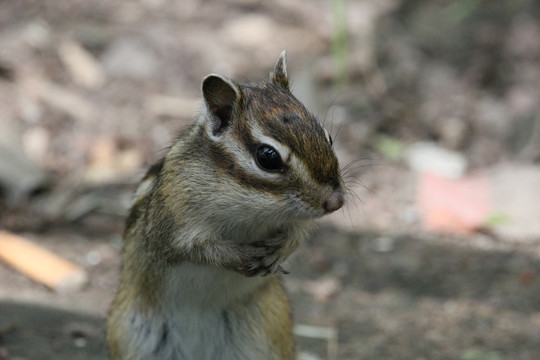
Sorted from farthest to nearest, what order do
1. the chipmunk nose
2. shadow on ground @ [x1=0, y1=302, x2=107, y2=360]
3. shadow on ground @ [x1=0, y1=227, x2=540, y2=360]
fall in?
shadow on ground @ [x1=0, y1=227, x2=540, y2=360] < shadow on ground @ [x1=0, y1=302, x2=107, y2=360] < the chipmunk nose

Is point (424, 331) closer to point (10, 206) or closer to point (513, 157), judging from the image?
point (513, 157)

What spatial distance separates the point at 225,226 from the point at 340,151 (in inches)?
146

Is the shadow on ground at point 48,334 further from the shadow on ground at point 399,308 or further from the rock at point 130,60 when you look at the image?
the rock at point 130,60

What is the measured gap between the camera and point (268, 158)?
2.94 meters

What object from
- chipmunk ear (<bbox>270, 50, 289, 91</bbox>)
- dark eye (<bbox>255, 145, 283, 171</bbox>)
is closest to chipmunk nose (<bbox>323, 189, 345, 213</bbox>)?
dark eye (<bbox>255, 145, 283, 171</bbox>)

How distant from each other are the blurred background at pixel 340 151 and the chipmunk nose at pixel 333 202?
1999 mm

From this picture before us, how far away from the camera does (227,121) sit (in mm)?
3189

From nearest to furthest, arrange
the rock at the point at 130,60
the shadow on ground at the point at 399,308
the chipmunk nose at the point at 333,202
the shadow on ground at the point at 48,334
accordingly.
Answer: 1. the chipmunk nose at the point at 333,202
2. the shadow on ground at the point at 48,334
3. the shadow on ground at the point at 399,308
4. the rock at the point at 130,60

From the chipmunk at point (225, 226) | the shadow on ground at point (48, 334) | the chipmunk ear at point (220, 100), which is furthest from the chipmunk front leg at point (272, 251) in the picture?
the shadow on ground at point (48, 334)

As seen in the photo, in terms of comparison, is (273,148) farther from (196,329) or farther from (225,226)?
(196,329)

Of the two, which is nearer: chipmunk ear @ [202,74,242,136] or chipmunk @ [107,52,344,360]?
chipmunk @ [107,52,344,360]

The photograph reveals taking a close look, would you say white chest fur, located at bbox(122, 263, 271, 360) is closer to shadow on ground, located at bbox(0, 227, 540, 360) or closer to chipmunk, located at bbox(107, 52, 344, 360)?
chipmunk, located at bbox(107, 52, 344, 360)

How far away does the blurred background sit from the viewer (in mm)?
4891

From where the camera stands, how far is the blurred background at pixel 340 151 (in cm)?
489
